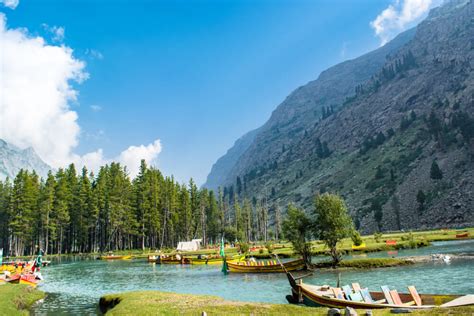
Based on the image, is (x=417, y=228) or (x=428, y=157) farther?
(x=428, y=157)

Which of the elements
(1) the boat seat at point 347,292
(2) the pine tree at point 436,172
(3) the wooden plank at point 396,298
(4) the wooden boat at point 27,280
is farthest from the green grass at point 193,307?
(2) the pine tree at point 436,172

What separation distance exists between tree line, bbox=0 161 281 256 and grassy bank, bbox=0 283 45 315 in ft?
242

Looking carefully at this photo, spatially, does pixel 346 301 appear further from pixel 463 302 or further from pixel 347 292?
A: pixel 463 302

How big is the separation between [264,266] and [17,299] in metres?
29.5

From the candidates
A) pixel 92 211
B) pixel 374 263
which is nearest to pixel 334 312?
pixel 374 263

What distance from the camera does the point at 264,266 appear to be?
49250 mm

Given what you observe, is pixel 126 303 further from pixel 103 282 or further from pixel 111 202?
pixel 111 202

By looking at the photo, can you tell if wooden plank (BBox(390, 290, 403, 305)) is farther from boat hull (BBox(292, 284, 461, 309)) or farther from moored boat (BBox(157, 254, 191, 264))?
moored boat (BBox(157, 254, 191, 264))

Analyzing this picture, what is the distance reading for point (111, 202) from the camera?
114000mm

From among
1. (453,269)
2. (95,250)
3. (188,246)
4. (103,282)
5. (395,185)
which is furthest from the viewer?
(395,185)

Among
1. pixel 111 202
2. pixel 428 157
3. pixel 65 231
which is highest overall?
pixel 428 157

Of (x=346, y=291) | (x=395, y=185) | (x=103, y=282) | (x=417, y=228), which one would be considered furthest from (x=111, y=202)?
(x=395, y=185)

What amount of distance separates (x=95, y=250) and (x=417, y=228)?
11947 cm

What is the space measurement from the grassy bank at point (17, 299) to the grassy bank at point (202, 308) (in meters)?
8.08
